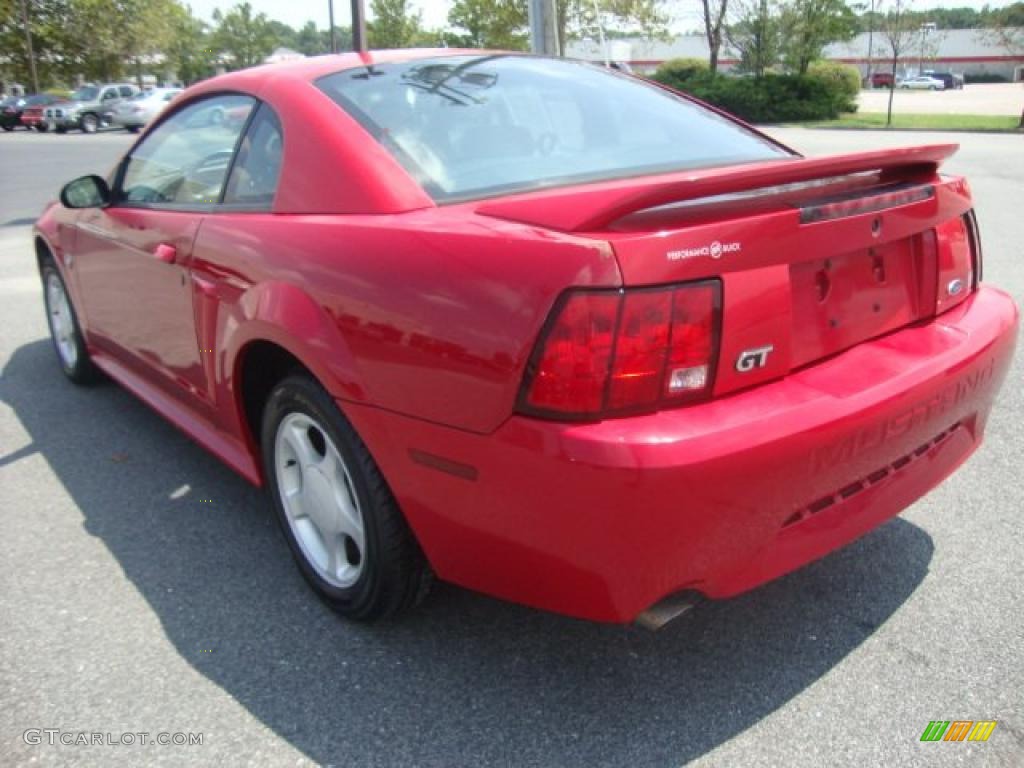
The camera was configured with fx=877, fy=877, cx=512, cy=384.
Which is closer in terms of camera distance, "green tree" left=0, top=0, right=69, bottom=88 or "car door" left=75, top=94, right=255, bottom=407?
"car door" left=75, top=94, right=255, bottom=407

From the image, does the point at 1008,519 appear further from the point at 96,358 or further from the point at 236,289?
the point at 96,358

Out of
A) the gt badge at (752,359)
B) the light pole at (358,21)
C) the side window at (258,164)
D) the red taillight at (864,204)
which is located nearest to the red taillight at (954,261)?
the red taillight at (864,204)

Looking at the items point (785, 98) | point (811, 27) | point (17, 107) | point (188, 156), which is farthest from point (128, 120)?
point (188, 156)

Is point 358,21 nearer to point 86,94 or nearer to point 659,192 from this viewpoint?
point 659,192

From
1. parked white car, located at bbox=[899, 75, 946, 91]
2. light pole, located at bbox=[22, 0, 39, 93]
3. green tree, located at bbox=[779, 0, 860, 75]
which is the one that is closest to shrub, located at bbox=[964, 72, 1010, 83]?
parked white car, located at bbox=[899, 75, 946, 91]

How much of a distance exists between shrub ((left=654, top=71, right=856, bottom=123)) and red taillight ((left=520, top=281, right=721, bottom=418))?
113ft

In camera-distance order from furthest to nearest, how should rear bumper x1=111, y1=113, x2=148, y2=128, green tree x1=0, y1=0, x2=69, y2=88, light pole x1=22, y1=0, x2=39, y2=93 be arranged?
green tree x1=0, y1=0, x2=69, y2=88
light pole x1=22, y1=0, x2=39, y2=93
rear bumper x1=111, y1=113, x2=148, y2=128

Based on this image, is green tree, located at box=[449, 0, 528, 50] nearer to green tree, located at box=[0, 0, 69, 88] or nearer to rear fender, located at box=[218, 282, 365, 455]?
green tree, located at box=[0, 0, 69, 88]

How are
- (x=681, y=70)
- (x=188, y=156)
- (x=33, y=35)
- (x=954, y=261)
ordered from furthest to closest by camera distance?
(x=33, y=35), (x=681, y=70), (x=188, y=156), (x=954, y=261)

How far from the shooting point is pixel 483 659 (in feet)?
7.61

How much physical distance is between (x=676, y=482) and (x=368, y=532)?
2.92ft

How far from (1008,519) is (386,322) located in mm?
2248

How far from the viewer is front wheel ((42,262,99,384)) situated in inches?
172

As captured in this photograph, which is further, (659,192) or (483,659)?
(483,659)
